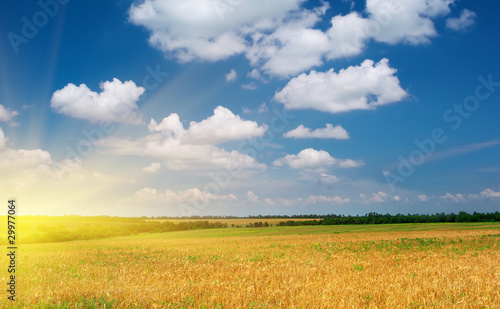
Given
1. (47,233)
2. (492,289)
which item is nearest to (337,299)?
(492,289)

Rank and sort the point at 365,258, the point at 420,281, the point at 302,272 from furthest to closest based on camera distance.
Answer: the point at 365,258
the point at 302,272
the point at 420,281

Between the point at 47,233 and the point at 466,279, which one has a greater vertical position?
the point at 466,279

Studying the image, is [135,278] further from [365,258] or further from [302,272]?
[365,258]

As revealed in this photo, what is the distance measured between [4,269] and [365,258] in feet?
74.6

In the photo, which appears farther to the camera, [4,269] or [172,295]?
[4,269]

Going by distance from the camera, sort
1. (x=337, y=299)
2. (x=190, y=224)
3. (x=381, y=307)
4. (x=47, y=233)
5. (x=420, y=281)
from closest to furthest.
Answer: (x=381, y=307), (x=337, y=299), (x=420, y=281), (x=47, y=233), (x=190, y=224)

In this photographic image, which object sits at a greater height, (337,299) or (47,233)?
(337,299)

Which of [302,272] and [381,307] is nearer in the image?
[381,307]

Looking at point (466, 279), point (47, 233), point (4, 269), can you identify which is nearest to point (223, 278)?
point (466, 279)

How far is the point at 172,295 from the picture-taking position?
12055 mm

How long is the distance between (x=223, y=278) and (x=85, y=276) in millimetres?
7372

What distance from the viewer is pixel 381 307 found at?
10695mm

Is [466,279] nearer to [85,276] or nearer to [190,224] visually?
[85,276]

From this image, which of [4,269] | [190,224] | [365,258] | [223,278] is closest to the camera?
[223,278]
